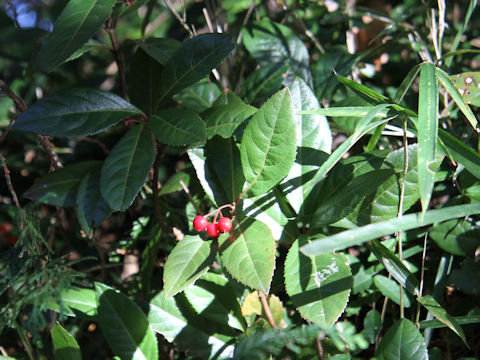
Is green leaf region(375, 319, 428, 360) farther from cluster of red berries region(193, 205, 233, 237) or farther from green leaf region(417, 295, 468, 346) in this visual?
cluster of red berries region(193, 205, 233, 237)

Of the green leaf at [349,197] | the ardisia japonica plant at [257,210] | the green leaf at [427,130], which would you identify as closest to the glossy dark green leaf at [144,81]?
the ardisia japonica plant at [257,210]

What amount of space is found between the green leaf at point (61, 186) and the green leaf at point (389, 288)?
2.89 feet

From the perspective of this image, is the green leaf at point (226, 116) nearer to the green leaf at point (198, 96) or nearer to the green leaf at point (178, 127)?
the green leaf at point (178, 127)

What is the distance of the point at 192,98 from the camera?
1479 mm

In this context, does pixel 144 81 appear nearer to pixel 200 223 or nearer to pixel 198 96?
pixel 198 96

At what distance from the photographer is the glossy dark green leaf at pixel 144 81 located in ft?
4.41

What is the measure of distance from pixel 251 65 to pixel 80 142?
2.60ft

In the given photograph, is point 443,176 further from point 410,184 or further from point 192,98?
point 192,98

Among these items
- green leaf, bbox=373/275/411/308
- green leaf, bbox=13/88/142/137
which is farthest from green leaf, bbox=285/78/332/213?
green leaf, bbox=13/88/142/137

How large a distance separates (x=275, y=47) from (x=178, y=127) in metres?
0.59

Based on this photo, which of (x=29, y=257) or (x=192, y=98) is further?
(x=192, y=98)

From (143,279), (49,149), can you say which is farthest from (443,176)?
(49,149)

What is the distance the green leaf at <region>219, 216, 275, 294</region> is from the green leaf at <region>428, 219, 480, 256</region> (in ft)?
1.73

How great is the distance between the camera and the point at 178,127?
1158 mm
